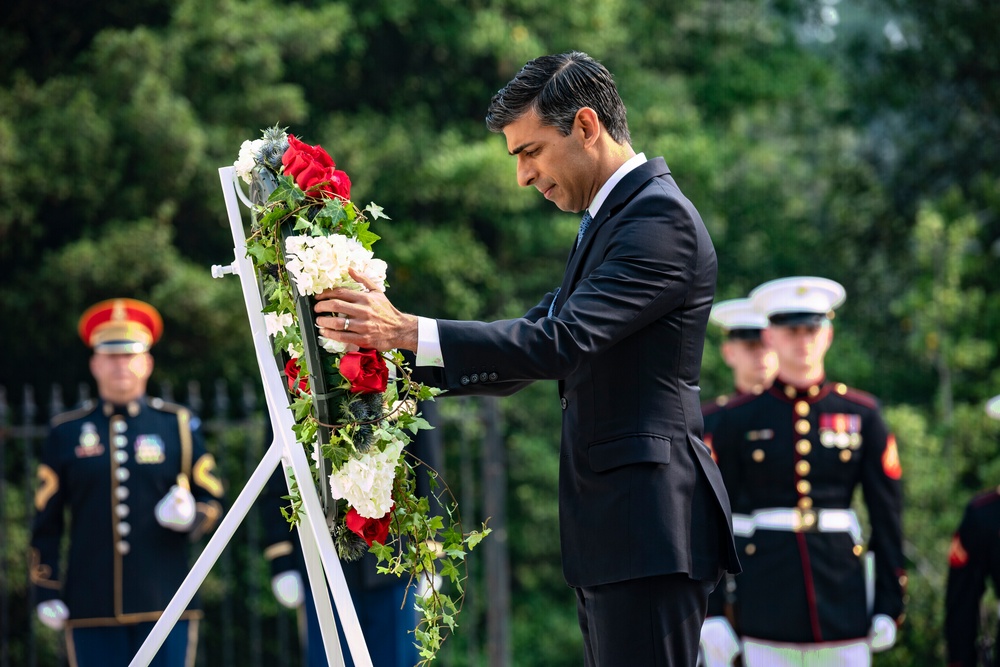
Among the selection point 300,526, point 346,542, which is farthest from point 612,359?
point 300,526

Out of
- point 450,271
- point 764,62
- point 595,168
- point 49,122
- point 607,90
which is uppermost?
point 764,62

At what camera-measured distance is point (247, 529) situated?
31.6 feet

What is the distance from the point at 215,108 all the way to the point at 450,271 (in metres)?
2.38

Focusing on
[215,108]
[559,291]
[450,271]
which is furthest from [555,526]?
[559,291]

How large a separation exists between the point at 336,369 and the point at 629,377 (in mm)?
596

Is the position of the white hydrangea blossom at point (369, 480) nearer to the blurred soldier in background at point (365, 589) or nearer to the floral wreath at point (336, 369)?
the floral wreath at point (336, 369)

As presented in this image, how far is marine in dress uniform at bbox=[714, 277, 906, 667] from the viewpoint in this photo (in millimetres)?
4688

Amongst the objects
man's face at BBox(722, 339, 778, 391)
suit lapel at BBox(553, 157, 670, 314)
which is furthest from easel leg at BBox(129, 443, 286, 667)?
man's face at BBox(722, 339, 778, 391)

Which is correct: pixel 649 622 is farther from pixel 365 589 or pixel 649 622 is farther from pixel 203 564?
pixel 365 589

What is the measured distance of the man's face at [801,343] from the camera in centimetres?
488

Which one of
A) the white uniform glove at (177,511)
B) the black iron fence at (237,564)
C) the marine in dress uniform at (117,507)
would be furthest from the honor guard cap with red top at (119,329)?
the black iron fence at (237,564)

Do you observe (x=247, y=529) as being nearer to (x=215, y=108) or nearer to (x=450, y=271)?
(x=450, y=271)

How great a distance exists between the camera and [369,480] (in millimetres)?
2428

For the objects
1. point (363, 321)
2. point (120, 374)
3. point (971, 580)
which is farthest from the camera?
point (120, 374)
